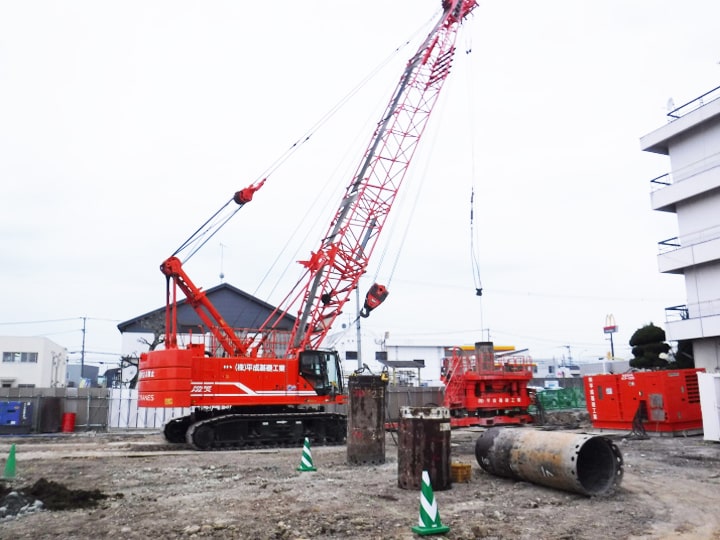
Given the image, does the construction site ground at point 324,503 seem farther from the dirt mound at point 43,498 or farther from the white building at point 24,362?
the white building at point 24,362

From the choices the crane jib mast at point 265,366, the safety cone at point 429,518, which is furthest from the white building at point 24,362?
the safety cone at point 429,518

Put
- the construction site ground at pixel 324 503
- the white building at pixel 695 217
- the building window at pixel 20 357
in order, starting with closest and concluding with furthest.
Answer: the construction site ground at pixel 324 503 < the white building at pixel 695 217 < the building window at pixel 20 357

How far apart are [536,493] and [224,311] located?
40.5 meters

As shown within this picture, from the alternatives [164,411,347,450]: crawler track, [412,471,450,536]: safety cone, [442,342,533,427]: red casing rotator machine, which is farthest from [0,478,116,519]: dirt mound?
[442,342,533,427]: red casing rotator machine

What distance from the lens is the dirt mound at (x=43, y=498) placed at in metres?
9.23

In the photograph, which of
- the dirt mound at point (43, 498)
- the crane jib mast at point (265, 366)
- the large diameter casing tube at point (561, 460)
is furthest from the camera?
the crane jib mast at point (265, 366)

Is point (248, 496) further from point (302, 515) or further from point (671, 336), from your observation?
point (671, 336)

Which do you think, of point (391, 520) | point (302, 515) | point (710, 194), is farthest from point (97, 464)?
point (710, 194)

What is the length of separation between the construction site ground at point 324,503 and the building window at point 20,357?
52.0 metres

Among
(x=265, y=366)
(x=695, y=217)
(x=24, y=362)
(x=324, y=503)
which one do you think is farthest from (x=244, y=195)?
(x=24, y=362)

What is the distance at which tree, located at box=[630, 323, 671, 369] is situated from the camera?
33906 millimetres

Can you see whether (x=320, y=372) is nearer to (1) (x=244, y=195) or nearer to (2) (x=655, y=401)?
(1) (x=244, y=195)

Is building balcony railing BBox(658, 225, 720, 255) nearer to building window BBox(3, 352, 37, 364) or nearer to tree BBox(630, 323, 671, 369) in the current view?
tree BBox(630, 323, 671, 369)

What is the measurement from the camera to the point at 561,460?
9.82m
